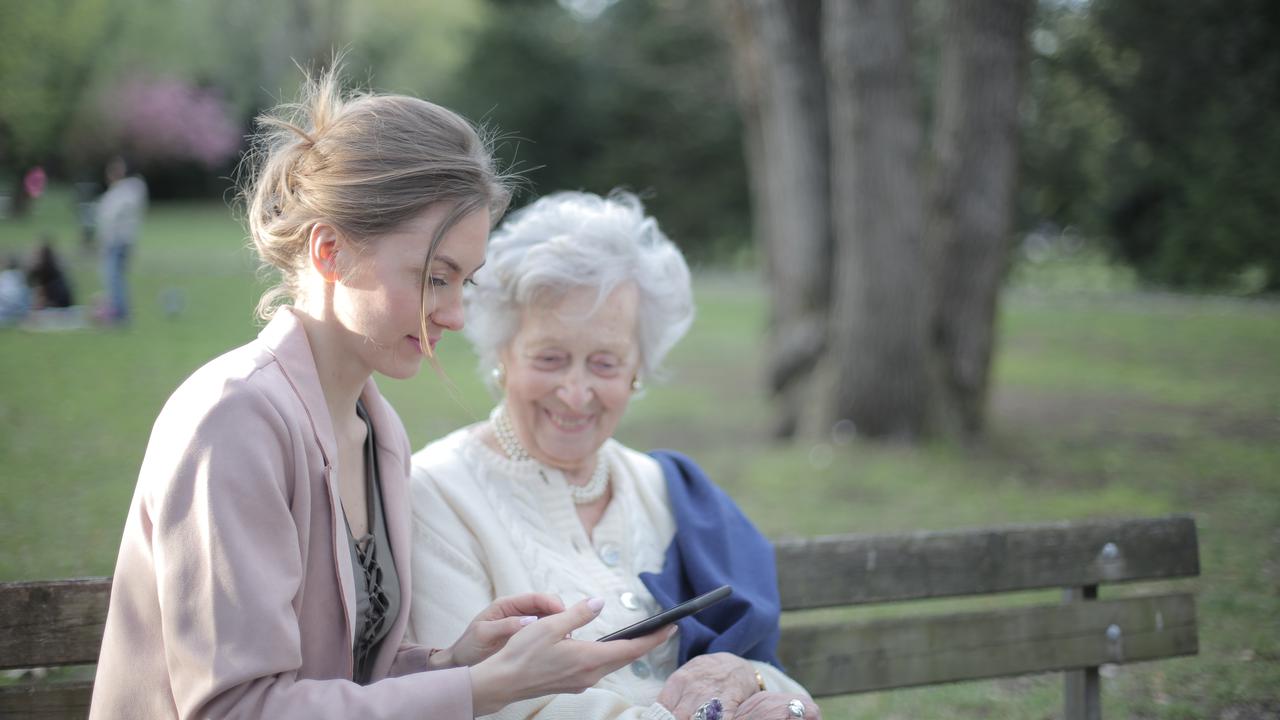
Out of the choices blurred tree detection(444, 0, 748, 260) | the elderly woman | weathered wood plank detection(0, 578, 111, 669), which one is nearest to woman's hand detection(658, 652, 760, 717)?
the elderly woman

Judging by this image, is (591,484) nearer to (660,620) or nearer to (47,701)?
(660,620)

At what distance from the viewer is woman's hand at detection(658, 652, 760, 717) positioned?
2.49 meters

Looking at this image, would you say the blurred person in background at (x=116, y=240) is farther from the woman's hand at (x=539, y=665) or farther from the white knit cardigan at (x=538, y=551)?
the woman's hand at (x=539, y=665)

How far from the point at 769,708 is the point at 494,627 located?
671 millimetres

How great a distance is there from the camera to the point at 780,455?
8.44 meters

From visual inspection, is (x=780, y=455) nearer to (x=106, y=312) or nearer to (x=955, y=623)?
(x=955, y=623)

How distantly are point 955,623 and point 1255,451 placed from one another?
19.8ft

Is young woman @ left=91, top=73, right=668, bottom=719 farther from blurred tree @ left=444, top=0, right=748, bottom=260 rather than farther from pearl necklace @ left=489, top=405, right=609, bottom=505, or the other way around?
blurred tree @ left=444, top=0, right=748, bottom=260

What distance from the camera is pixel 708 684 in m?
2.53

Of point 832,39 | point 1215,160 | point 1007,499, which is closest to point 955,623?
point 1007,499

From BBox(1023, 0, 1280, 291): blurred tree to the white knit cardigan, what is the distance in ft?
64.9

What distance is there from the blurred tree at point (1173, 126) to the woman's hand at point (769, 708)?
1993 cm

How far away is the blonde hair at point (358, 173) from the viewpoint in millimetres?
2043

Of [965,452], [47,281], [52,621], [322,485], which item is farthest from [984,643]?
[47,281]
